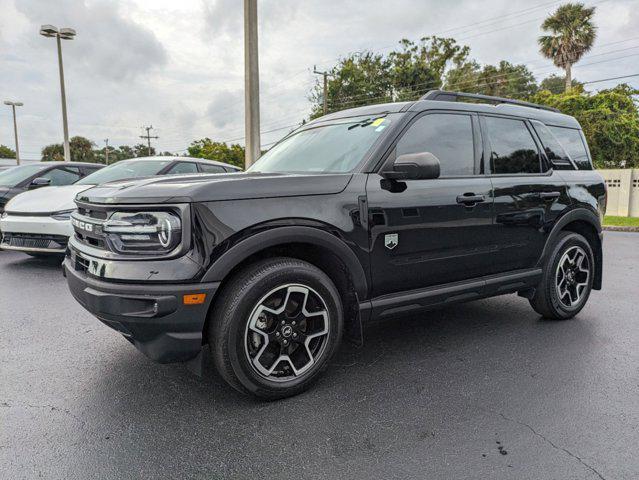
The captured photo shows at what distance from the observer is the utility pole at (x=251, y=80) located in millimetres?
9984

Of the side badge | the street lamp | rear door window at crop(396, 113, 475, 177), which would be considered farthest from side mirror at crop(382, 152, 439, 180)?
the street lamp

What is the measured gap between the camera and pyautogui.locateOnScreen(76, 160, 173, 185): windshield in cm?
718

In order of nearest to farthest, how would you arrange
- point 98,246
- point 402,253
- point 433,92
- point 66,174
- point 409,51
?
point 98,246 < point 402,253 < point 433,92 < point 66,174 < point 409,51

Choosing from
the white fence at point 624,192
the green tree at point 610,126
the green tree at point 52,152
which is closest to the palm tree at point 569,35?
the green tree at point 610,126

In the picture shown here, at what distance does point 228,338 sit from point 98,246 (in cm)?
96

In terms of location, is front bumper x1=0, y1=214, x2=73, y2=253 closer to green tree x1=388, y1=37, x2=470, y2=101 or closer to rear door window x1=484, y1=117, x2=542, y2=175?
rear door window x1=484, y1=117, x2=542, y2=175

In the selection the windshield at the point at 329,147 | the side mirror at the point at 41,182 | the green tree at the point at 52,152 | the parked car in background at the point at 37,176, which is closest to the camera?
the windshield at the point at 329,147

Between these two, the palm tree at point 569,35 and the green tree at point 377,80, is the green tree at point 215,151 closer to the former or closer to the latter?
the green tree at point 377,80

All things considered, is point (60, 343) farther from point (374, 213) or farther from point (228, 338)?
point (374, 213)

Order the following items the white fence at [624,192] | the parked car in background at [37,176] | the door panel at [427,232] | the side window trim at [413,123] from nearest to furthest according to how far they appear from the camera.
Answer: the door panel at [427,232] → the side window trim at [413,123] → the parked car in background at [37,176] → the white fence at [624,192]

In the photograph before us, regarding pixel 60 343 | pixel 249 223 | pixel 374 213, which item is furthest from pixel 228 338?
pixel 60 343

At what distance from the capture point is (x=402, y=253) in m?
3.15

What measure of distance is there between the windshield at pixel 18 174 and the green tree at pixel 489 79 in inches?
1500

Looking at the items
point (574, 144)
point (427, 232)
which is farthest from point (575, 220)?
point (427, 232)
